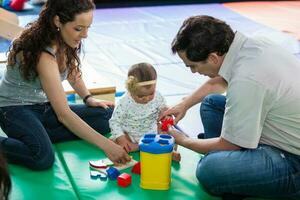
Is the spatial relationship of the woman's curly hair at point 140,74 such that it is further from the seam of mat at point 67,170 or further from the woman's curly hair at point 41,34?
the seam of mat at point 67,170

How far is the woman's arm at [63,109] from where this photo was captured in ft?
6.52

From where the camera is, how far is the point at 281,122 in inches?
68.8

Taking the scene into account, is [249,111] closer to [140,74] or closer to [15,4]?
[140,74]

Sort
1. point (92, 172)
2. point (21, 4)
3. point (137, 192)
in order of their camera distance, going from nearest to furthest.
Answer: point (137, 192) < point (92, 172) < point (21, 4)

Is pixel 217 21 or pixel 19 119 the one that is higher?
pixel 217 21

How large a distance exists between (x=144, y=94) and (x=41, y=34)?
0.50 metres

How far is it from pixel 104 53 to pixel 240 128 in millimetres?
2152

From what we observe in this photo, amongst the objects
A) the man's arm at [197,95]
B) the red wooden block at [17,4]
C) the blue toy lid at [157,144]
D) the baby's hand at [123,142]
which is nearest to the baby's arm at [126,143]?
the baby's hand at [123,142]

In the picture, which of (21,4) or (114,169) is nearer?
(114,169)

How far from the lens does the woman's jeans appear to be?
5.78 feet

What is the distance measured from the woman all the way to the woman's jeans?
1.34ft

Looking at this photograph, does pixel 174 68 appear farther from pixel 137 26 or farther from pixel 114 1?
pixel 114 1

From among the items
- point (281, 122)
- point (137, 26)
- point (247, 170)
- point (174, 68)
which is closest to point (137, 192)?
point (247, 170)

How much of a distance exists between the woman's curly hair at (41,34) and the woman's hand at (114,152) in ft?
1.44
